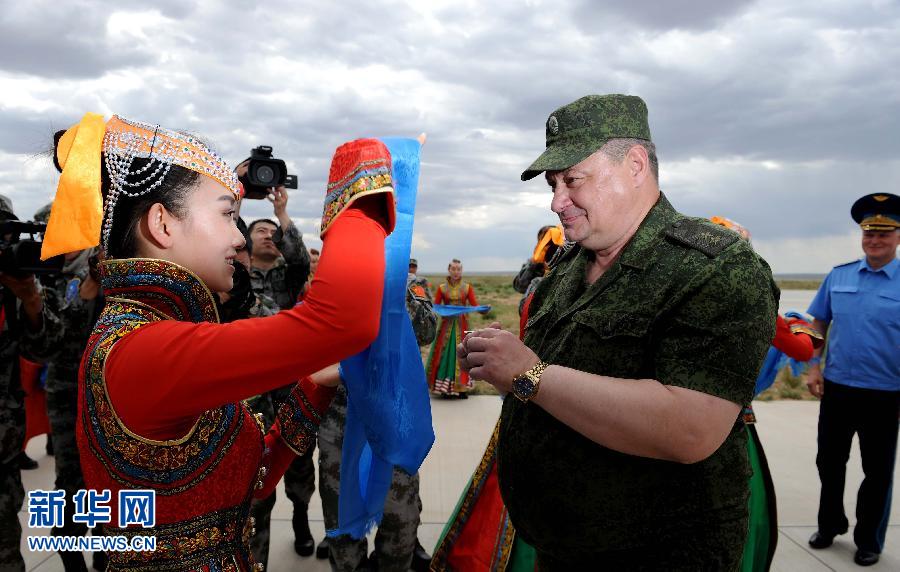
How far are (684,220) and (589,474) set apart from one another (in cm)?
81

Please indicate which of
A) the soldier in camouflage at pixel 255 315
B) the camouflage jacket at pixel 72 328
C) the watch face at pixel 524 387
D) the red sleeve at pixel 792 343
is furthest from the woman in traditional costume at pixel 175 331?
the red sleeve at pixel 792 343

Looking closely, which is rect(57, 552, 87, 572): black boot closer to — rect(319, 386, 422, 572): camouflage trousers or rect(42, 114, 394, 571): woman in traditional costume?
rect(319, 386, 422, 572): camouflage trousers

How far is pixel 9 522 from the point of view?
287 centimetres

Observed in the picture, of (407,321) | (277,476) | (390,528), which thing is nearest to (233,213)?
(407,321)

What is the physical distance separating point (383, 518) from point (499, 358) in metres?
2.15

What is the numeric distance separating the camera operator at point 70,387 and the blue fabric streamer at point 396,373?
2.33m

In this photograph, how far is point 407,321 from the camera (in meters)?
1.96

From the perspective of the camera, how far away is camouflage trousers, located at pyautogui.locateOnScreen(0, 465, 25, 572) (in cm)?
284

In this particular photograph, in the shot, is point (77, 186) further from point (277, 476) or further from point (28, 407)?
→ point (28, 407)

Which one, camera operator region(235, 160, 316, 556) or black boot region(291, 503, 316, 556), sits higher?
camera operator region(235, 160, 316, 556)

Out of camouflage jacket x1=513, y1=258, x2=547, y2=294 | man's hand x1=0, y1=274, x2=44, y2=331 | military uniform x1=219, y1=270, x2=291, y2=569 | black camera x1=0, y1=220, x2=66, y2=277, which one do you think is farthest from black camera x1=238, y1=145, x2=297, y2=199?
camouflage jacket x1=513, y1=258, x2=547, y2=294

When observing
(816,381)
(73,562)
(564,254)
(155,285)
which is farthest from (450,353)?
(155,285)

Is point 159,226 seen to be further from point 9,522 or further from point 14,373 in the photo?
point 9,522

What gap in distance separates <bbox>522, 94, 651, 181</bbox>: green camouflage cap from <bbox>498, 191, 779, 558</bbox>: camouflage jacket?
0.28 m
